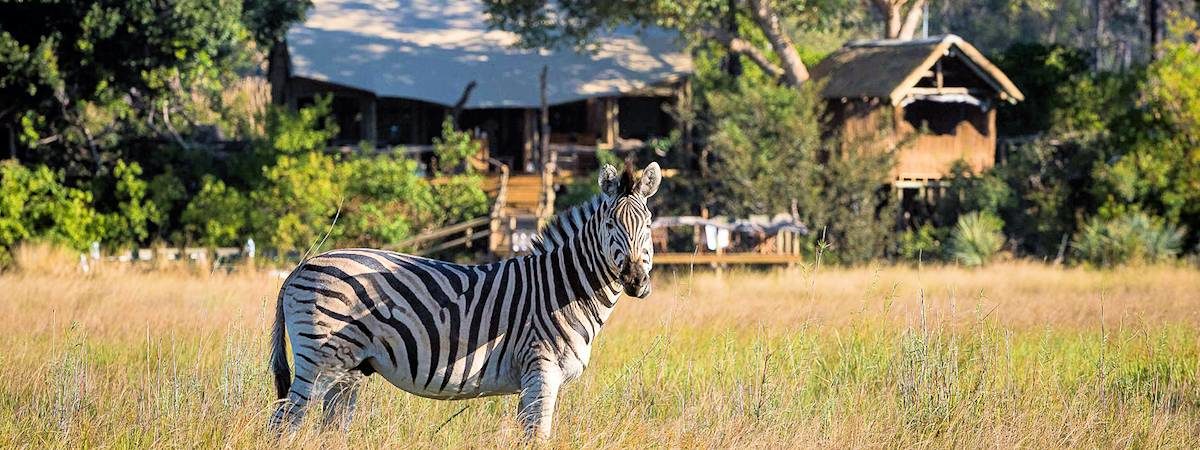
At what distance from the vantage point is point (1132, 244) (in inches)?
1073

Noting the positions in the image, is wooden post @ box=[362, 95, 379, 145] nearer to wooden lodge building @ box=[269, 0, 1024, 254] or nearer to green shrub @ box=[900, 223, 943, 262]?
wooden lodge building @ box=[269, 0, 1024, 254]

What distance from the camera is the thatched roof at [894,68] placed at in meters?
31.2

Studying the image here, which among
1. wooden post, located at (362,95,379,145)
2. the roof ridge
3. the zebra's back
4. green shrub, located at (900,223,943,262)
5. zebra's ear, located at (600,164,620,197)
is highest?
the roof ridge

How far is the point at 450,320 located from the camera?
8531 mm

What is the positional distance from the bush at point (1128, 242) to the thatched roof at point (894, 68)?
15.3 feet

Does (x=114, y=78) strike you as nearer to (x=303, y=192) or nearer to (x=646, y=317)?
(x=303, y=192)

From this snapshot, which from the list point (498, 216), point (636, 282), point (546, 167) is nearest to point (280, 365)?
point (636, 282)

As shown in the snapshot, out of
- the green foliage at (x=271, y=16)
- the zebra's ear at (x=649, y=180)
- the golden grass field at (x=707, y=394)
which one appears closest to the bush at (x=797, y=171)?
the green foliage at (x=271, y=16)

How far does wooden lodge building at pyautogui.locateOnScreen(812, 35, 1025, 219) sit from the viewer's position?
103 feet

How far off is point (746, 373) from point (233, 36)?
18.2 metres

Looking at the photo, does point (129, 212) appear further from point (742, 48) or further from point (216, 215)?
point (742, 48)

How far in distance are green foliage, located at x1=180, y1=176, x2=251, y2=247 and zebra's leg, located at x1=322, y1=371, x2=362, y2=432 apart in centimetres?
1906

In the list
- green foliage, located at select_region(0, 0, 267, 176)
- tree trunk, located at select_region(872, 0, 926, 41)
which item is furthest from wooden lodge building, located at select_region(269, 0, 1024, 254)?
green foliage, located at select_region(0, 0, 267, 176)

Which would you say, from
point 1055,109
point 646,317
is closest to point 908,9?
point 1055,109
